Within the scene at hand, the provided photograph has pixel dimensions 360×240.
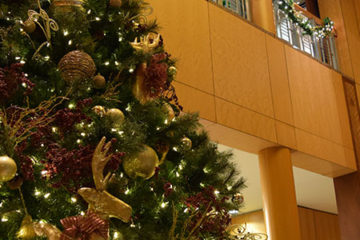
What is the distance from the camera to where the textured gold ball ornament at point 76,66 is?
2348 millimetres

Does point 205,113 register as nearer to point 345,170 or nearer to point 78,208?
point 345,170

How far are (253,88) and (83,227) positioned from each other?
4306mm

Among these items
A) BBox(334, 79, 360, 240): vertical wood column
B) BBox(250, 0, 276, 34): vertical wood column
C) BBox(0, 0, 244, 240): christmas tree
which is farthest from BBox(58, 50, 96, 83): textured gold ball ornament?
BBox(334, 79, 360, 240): vertical wood column

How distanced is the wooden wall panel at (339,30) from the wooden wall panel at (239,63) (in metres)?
1.92

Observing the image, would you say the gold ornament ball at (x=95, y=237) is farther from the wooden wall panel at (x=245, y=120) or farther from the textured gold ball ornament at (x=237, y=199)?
the wooden wall panel at (x=245, y=120)

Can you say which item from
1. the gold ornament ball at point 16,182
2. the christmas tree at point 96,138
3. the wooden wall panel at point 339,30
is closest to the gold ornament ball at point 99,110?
the christmas tree at point 96,138

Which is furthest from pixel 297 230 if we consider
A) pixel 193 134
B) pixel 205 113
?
pixel 193 134

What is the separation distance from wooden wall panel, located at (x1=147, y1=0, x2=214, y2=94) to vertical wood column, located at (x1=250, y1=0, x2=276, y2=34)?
44.5 inches

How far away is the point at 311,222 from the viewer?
9.51m

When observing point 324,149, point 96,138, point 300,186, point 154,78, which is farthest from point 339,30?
point 96,138

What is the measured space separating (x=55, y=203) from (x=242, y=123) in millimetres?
3755

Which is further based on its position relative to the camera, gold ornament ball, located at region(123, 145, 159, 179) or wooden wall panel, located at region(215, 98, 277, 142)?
wooden wall panel, located at region(215, 98, 277, 142)

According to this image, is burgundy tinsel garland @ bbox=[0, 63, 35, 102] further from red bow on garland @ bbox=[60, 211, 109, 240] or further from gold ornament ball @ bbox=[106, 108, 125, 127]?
red bow on garland @ bbox=[60, 211, 109, 240]

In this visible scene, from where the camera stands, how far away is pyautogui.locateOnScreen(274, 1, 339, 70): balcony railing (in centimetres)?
697
